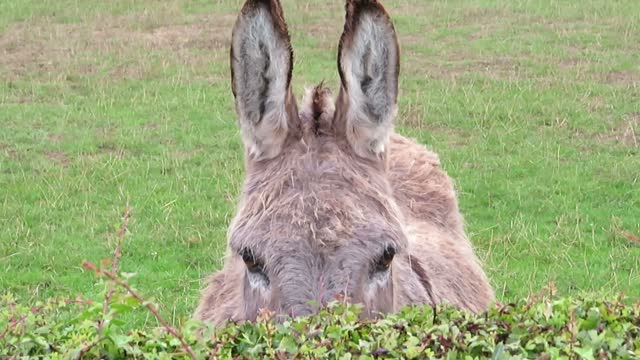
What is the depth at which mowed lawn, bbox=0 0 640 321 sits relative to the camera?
9875 millimetres

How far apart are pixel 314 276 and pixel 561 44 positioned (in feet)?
49.2

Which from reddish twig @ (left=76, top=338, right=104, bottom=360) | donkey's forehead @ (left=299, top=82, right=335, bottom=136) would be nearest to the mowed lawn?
donkey's forehead @ (left=299, top=82, right=335, bottom=136)

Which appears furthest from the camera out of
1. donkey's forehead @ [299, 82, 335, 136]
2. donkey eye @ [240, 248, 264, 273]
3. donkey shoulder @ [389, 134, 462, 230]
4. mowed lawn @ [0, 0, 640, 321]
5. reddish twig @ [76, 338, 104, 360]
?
mowed lawn @ [0, 0, 640, 321]

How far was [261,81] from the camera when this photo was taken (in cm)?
503

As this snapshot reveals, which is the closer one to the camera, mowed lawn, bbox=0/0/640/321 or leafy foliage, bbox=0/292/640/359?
leafy foliage, bbox=0/292/640/359

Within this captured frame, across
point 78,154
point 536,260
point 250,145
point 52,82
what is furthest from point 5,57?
point 250,145

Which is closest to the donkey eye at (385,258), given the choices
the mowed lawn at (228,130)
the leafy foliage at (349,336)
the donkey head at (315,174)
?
the donkey head at (315,174)

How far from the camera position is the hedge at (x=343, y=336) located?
9.56 feet

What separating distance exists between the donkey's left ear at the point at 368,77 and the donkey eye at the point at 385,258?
1.87 ft

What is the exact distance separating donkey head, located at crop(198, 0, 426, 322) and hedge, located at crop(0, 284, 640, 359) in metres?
1.17

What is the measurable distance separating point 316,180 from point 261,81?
1.96ft

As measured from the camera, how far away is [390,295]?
481cm

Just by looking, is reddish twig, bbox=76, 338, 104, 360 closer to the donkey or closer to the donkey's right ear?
the donkey

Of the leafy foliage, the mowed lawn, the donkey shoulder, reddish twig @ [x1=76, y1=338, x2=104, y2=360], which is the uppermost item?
reddish twig @ [x1=76, y1=338, x2=104, y2=360]
